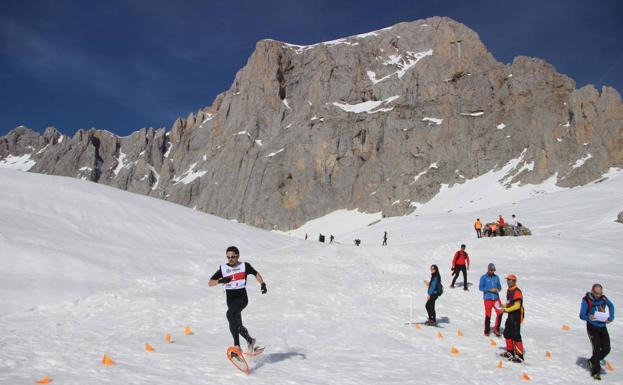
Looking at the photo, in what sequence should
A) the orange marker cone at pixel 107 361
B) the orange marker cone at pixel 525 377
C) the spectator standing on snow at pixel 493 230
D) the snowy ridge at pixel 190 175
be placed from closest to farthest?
1. the orange marker cone at pixel 107 361
2. the orange marker cone at pixel 525 377
3. the spectator standing on snow at pixel 493 230
4. the snowy ridge at pixel 190 175

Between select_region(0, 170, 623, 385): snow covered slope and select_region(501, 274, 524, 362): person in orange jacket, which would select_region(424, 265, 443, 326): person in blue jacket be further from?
select_region(501, 274, 524, 362): person in orange jacket

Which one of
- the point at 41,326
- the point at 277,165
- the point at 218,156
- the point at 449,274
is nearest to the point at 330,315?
the point at 41,326

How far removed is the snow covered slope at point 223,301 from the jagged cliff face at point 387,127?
79.7m

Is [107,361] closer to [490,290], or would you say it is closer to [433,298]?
[433,298]

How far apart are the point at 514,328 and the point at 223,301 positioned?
9.17 metres

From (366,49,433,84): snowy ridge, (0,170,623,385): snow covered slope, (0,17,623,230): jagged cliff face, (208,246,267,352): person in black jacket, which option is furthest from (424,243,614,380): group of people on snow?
(366,49,433,84): snowy ridge

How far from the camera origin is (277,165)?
147 metres

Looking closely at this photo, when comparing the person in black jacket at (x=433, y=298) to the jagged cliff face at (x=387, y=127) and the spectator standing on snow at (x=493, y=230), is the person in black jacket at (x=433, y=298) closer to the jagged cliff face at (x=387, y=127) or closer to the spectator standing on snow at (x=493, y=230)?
the spectator standing on snow at (x=493, y=230)

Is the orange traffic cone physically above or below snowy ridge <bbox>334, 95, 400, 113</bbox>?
below

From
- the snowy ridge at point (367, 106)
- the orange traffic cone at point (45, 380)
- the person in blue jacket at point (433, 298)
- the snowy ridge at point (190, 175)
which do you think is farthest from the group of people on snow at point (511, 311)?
the snowy ridge at point (190, 175)

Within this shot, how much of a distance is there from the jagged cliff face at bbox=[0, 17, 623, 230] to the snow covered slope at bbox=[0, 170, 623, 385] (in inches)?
3138

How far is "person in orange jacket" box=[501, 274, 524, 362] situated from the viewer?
1055cm

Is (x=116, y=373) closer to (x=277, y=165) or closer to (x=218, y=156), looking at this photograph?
(x=277, y=165)

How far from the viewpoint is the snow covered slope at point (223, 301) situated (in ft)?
28.9
